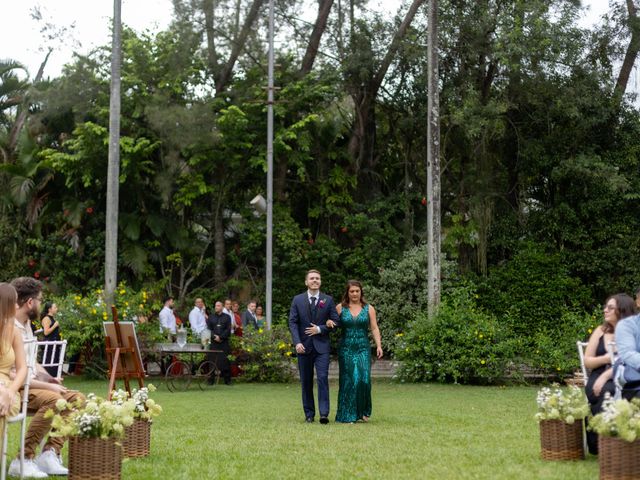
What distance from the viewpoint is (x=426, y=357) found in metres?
24.0

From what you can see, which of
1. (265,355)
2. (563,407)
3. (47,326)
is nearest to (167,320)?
(265,355)

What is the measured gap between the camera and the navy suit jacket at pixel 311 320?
1389 centimetres

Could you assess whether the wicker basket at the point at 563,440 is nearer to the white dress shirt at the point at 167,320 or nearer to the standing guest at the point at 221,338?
the standing guest at the point at 221,338

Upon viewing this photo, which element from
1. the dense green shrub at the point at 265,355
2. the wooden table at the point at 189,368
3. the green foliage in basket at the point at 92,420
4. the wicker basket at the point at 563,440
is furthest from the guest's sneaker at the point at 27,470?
the dense green shrub at the point at 265,355

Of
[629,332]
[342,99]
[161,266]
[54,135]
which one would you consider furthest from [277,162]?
[629,332]

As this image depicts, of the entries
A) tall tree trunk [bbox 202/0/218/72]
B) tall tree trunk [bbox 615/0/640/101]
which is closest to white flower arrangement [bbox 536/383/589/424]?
tall tree trunk [bbox 615/0/640/101]

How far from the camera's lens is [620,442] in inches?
286

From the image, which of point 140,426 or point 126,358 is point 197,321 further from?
point 140,426

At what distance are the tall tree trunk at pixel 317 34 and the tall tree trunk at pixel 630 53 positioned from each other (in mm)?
9489

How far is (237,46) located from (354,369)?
19.9 metres

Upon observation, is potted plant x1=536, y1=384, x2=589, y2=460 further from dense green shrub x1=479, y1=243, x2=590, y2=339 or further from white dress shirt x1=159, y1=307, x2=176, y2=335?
dense green shrub x1=479, y1=243, x2=590, y2=339

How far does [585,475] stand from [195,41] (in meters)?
25.3

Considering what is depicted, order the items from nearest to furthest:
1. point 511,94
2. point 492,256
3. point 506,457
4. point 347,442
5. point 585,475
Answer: point 585,475 → point 506,457 → point 347,442 → point 511,94 → point 492,256

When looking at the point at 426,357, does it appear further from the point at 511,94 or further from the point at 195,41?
the point at 195,41
